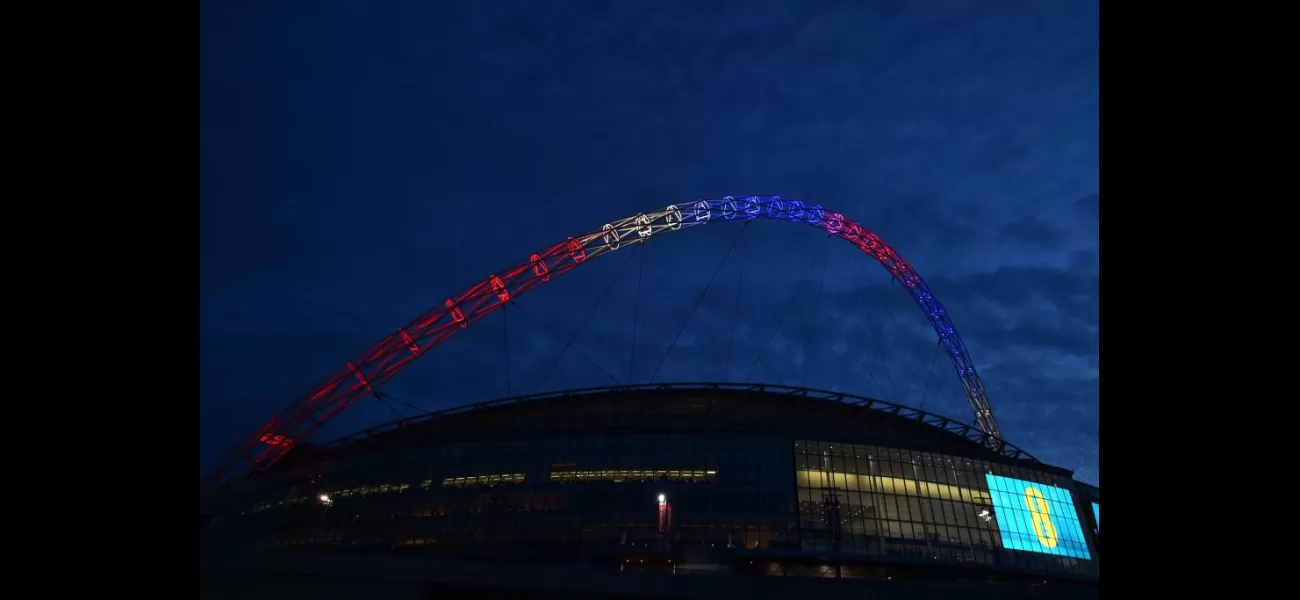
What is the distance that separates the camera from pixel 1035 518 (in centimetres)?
6950

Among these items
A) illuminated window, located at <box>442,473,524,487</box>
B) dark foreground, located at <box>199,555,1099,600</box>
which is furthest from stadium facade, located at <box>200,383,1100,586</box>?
dark foreground, located at <box>199,555,1099,600</box>

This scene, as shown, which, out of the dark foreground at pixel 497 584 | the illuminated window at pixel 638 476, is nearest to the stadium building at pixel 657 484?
the illuminated window at pixel 638 476

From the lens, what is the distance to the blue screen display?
222 feet

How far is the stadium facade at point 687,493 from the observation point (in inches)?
2410

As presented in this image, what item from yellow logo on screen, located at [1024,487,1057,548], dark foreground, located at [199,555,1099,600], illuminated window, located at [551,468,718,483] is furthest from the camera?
yellow logo on screen, located at [1024,487,1057,548]

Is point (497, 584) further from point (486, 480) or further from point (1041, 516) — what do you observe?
point (1041, 516)

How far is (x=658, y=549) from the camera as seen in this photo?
59.7 meters

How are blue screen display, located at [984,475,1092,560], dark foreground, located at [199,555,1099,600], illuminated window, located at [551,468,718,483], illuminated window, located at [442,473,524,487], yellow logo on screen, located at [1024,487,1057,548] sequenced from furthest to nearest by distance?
yellow logo on screen, located at [1024,487,1057,548]
blue screen display, located at [984,475,1092,560]
illuminated window, located at [442,473,524,487]
illuminated window, located at [551,468,718,483]
dark foreground, located at [199,555,1099,600]

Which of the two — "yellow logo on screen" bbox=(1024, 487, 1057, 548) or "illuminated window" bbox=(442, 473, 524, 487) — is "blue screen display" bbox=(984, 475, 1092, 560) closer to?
"yellow logo on screen" bbox=(1024, 487, 1057, 548)

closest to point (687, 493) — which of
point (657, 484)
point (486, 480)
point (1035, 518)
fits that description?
point (657, 484)

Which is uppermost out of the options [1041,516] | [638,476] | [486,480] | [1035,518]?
[486,480]

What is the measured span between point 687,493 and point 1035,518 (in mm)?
A: 29949

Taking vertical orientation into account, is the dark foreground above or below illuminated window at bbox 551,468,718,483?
below
